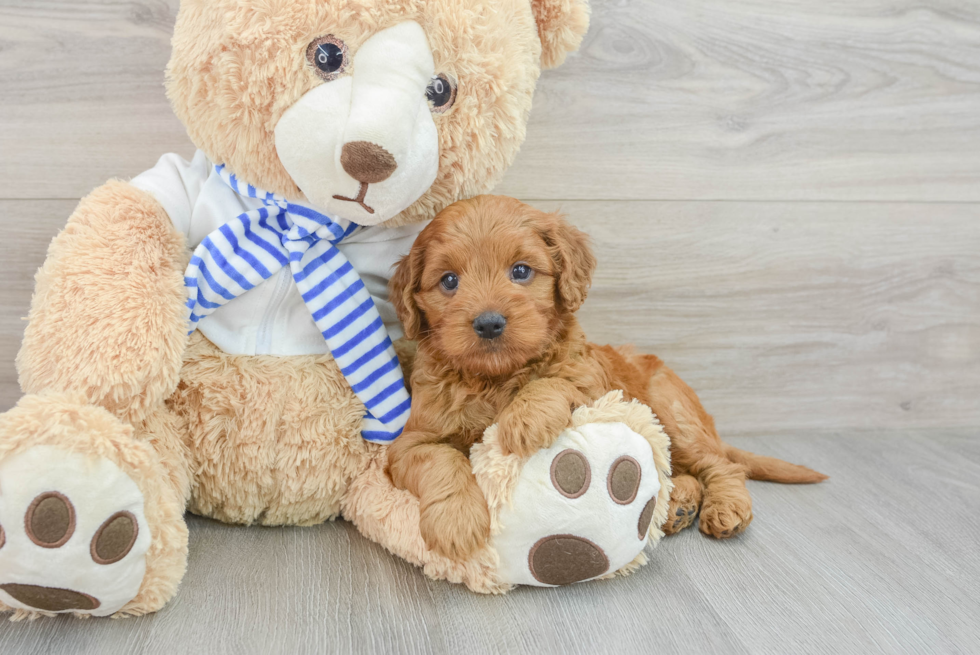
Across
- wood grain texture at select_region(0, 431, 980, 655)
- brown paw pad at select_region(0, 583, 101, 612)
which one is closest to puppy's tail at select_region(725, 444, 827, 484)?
wood grain texture at select_region(0, 431, 980, 655)

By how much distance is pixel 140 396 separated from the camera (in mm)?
1220

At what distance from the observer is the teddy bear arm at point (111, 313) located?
3.86 feet

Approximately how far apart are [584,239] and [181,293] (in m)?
0.74

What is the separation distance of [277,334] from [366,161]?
16.6 inches

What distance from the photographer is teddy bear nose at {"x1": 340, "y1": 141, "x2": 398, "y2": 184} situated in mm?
1155

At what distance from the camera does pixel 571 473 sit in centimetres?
119

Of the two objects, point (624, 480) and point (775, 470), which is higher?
point (624, 480)

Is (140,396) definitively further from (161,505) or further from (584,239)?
(584,239)

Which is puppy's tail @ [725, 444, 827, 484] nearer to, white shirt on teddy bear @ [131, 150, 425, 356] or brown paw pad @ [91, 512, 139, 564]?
white shirt on teddy bear @ [131, 150, 425, 356]

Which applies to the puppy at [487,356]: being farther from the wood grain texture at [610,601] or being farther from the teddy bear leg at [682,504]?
the wood grain texture at [610,601]

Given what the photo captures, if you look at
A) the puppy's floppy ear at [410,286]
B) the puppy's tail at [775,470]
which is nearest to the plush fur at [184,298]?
the puppy's floppy ear at [410,286]

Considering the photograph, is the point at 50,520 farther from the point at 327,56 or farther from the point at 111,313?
the point at 327,56

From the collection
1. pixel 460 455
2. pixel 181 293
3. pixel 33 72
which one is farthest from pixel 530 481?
pixel 33 72

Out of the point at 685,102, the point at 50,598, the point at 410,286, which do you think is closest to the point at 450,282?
the point at 410,286
